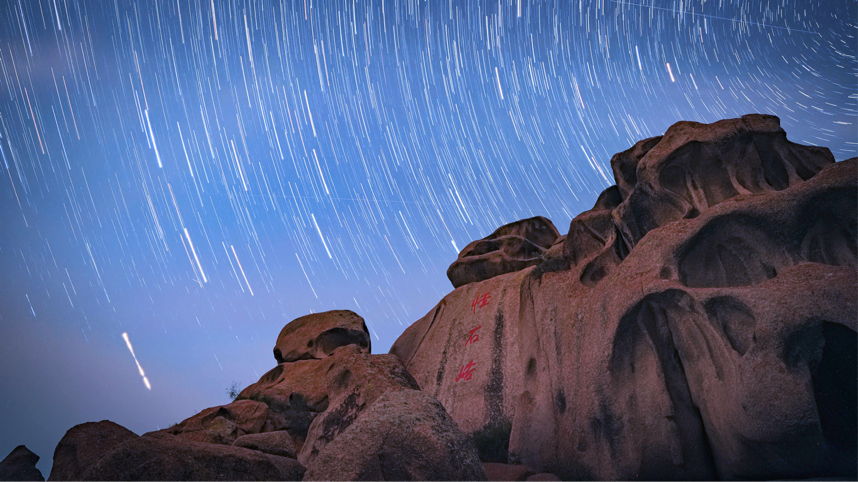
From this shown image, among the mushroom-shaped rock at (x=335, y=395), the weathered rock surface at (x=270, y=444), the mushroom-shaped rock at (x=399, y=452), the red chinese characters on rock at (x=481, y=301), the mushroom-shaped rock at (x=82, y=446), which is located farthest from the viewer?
the red chinese characters on rock at (x=481, y=301)

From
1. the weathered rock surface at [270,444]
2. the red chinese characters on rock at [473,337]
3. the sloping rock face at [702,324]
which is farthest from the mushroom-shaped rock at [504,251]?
the weathered rock surface at [270,444]

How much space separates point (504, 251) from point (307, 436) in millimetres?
5870

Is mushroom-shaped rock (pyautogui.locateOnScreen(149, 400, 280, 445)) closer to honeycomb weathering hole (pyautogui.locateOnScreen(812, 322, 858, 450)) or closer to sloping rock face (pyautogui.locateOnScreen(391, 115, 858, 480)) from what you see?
sloping rock face (pyautogui.locateOnScreen(391, 115, 858, 480))

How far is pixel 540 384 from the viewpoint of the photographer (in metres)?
6.80

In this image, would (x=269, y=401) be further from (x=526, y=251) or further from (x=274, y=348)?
(x=526, y=251)

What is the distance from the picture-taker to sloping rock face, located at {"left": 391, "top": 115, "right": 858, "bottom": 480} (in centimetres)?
439

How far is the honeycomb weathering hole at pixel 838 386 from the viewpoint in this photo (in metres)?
4.33

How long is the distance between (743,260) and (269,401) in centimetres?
845

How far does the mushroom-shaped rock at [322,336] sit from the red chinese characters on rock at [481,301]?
119 inches

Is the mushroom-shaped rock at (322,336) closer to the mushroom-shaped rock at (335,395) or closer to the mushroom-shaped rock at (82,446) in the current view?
the mushroom-shaped rock at (335,395)

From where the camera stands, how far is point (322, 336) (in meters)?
11.8

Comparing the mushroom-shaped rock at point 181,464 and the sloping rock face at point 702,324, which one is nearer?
the mushroom-shaped rock at point 181,464

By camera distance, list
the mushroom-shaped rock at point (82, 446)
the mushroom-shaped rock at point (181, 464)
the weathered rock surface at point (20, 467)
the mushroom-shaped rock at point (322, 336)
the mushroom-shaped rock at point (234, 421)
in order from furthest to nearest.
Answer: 1. the mushroom-shaped rock at point (322, 336)
2. the mushroom-shaped rock at point (234, 421)
3. the weathered rock surface at point (20, 467)
4. the mushroom-shaped rock at point (82, 446)
5. the mushroom-shaped rock at point (181, 464)

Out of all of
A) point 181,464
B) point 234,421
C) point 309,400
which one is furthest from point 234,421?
point 181,464
